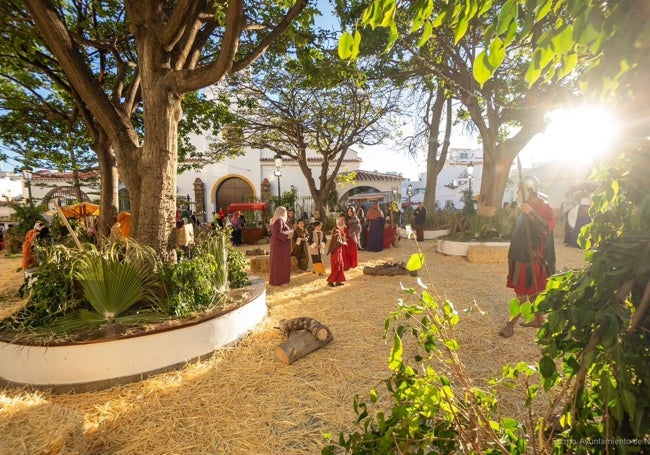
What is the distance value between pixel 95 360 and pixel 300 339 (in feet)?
6.93

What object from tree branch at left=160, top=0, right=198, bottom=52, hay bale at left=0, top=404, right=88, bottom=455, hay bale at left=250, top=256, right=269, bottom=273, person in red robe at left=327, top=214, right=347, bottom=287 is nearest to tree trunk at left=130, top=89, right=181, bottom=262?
tree branch at left=160, top=0, right=198, bottom=52

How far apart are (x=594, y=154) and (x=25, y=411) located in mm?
3467

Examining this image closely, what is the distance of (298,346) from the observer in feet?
11.9

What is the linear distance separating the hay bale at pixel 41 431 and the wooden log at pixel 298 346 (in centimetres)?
188

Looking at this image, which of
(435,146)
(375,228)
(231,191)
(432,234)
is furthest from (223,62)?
(231,191)

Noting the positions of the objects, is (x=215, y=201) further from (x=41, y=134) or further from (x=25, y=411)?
(x=25, y=411)

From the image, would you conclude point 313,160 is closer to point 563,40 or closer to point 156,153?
point 156,153

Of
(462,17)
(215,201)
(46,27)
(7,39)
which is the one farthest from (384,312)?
(215,201)

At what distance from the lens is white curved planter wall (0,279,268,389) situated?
116 inches

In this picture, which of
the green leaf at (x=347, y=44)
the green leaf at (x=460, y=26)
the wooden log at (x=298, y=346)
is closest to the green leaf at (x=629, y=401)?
the green leaf at (x=460, y=26)

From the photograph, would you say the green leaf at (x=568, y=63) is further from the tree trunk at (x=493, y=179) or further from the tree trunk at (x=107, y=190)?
the tree trunk at (x=493, y=179)

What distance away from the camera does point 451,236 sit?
1106 centimetres

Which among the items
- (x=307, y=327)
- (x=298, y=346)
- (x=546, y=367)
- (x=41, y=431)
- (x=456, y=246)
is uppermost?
(x=546, y=367)

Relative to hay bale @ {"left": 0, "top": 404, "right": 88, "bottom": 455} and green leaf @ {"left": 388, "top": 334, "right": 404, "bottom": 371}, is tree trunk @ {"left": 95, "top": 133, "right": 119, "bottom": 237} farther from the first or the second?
green leaf @ {"left": 388, "top": 334, "right": 404, "bottom": 371}
